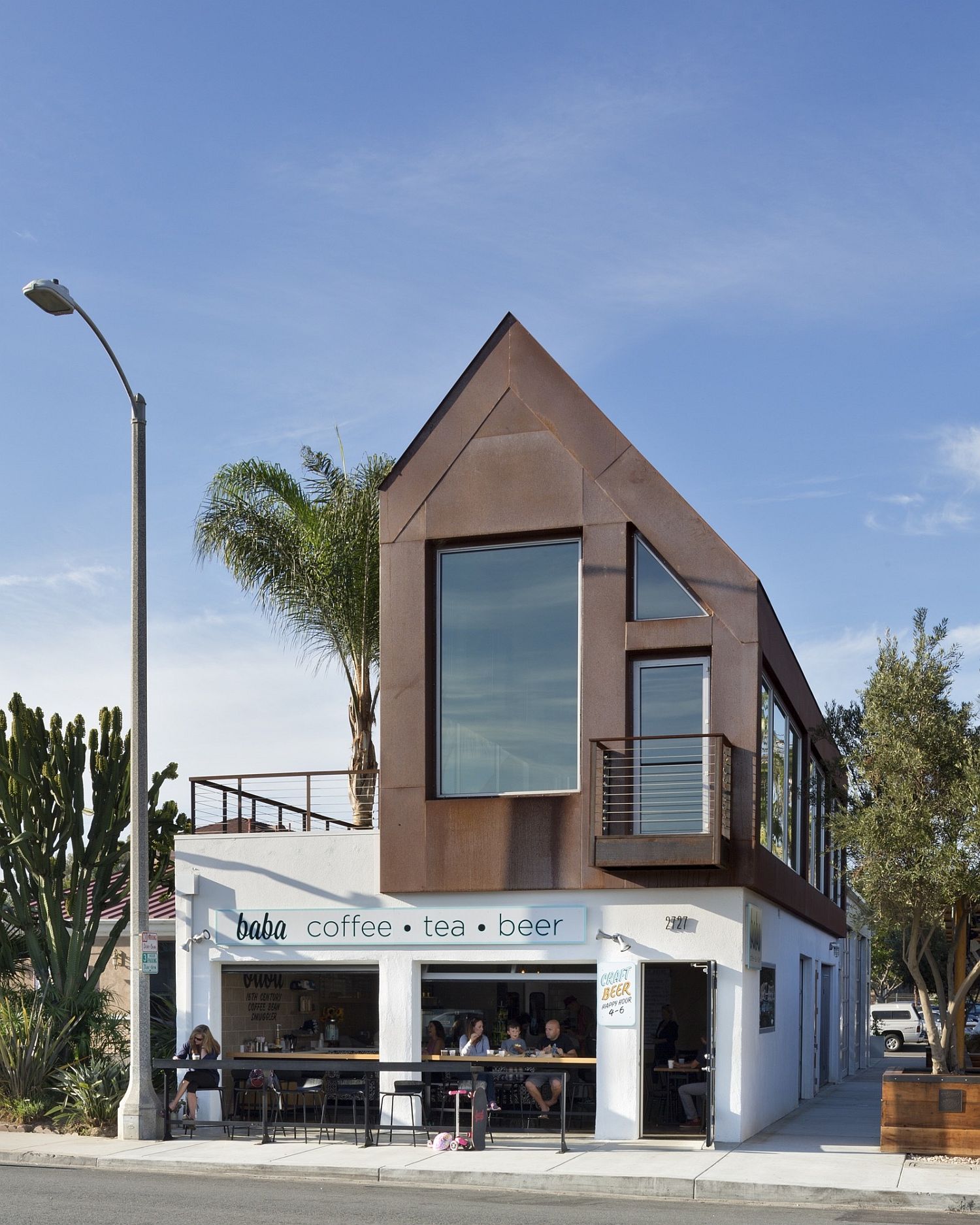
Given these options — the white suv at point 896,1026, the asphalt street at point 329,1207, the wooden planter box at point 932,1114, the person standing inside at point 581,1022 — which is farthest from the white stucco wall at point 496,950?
the white suv at point 896,1026

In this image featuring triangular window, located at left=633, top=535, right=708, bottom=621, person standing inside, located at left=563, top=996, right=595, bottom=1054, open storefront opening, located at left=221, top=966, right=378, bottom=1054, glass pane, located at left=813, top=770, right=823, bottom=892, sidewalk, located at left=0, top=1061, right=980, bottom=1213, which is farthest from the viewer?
glass pane, located at left=813, top=770, right=823, bottom=892

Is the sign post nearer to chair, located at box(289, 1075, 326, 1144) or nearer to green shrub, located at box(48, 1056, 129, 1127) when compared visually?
green shrub, located at box(48, 1056, 129, 1127)

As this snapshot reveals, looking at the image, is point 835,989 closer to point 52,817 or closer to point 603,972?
point 603,972

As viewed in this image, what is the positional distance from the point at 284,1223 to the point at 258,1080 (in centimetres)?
844

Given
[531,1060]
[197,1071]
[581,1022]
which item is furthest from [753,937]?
[197,1071]

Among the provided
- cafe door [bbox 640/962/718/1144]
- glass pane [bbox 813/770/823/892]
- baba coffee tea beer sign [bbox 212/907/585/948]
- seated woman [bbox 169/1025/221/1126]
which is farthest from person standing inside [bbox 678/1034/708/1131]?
glass pane [bbox 813/770/823/892]

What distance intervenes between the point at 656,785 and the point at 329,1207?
742 centimetres

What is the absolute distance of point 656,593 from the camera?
19359mm

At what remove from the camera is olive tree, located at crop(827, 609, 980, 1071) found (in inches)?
696

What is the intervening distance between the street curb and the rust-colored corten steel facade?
13.1ft

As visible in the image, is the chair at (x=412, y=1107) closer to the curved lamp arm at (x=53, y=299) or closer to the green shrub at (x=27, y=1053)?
the green shrub at (x=27, y=1053)

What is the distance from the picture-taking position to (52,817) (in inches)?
833

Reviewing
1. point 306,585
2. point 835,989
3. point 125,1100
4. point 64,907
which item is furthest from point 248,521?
point 835,989

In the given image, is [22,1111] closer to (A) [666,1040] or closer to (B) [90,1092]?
(B) [90,1092]
